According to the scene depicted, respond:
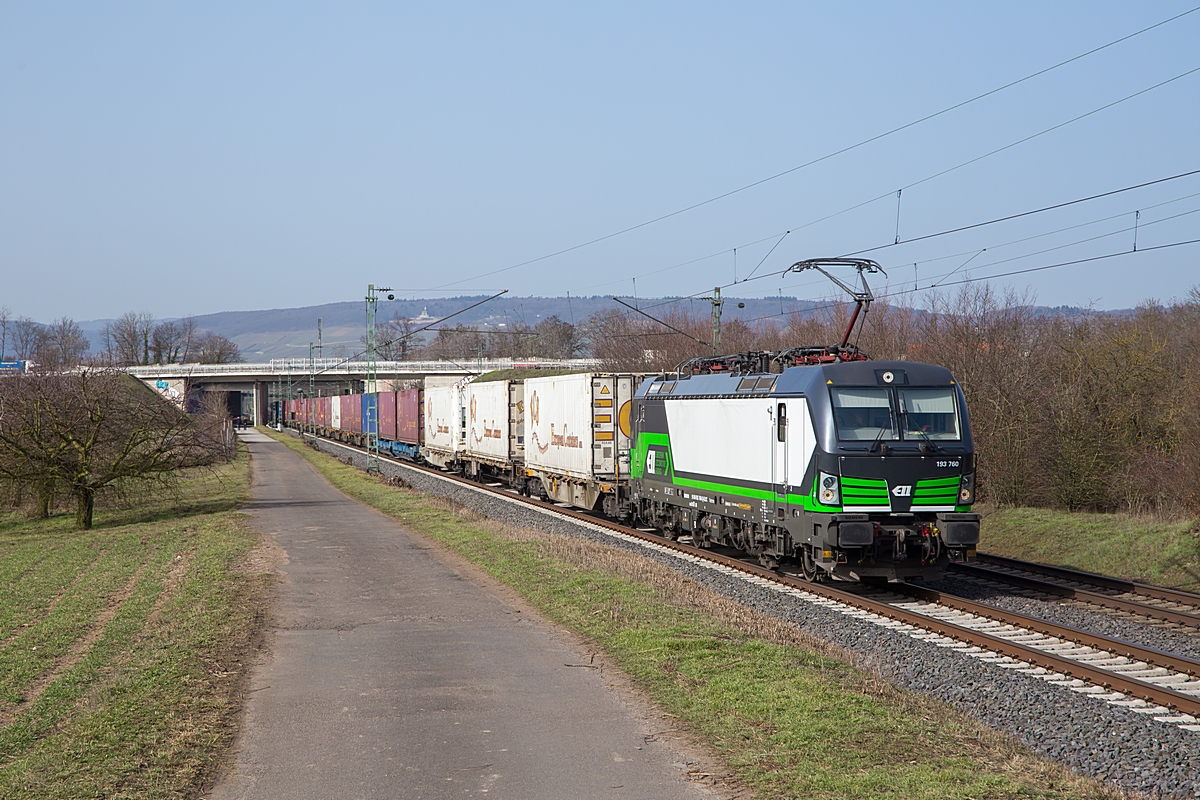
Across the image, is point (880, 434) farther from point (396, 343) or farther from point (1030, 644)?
point (396, 343)

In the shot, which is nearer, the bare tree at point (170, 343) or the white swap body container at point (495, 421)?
the white swap body container at point (495, 421)

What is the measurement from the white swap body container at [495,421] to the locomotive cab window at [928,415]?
18.8 m

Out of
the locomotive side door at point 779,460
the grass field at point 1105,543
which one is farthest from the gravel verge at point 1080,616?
the grass field at point 1105,543

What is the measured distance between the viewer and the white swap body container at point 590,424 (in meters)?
25.2

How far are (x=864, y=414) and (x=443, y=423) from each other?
101 feet

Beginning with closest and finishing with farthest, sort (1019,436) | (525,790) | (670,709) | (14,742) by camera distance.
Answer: (525,790) → (14,742) → (670,709) → (1019,436)

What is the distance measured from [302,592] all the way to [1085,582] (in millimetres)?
12235

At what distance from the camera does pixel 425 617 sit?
12820 millimetres

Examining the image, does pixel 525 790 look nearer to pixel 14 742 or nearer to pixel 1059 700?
pixel 14 742

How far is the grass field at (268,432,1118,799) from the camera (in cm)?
687

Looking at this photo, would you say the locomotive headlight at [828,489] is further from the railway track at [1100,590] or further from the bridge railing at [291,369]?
the bridge railing at [291,369]

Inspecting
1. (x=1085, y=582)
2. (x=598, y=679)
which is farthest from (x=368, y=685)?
(x=1085, y=582)

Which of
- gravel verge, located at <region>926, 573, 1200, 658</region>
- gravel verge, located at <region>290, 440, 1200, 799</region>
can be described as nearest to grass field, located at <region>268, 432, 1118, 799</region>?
gravel verge, located at <region>290, 440, 1200, 799</region>

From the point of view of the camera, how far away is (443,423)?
144ft
